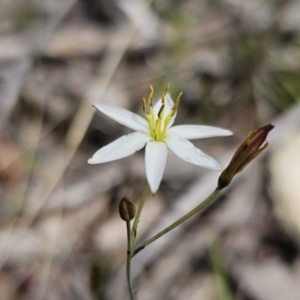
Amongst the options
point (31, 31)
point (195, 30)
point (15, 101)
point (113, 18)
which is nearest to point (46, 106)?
point (15, 101)

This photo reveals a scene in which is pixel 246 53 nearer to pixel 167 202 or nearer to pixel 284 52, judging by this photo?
pixel 284 52

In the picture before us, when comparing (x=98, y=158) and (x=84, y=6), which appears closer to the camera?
(x=98, y=158)

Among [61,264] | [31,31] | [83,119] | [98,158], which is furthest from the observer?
[31,31]

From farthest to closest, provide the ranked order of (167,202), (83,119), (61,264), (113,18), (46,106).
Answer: (113,18)
(46,106)
(83,119)
(167,202)
(61,264)

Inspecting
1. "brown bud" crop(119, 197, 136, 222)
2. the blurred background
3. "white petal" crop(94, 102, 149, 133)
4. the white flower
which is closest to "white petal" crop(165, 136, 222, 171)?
the white flower

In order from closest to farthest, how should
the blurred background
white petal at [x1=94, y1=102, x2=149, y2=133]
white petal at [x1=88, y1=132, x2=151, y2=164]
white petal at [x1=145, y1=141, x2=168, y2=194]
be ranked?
white petal at [x1=145, y1=141, x2=168, y2=194]
white petal at [x1=88, y1=132, x2=151, y2=164]
white petal at [x1=94, y1=102, x2=149, y2=133]
the blurred background

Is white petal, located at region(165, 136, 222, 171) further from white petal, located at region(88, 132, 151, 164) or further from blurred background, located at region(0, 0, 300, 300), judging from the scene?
blurred background, located at region(0, 0, 300, 300)

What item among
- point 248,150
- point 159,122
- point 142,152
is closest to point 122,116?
point 159,122
